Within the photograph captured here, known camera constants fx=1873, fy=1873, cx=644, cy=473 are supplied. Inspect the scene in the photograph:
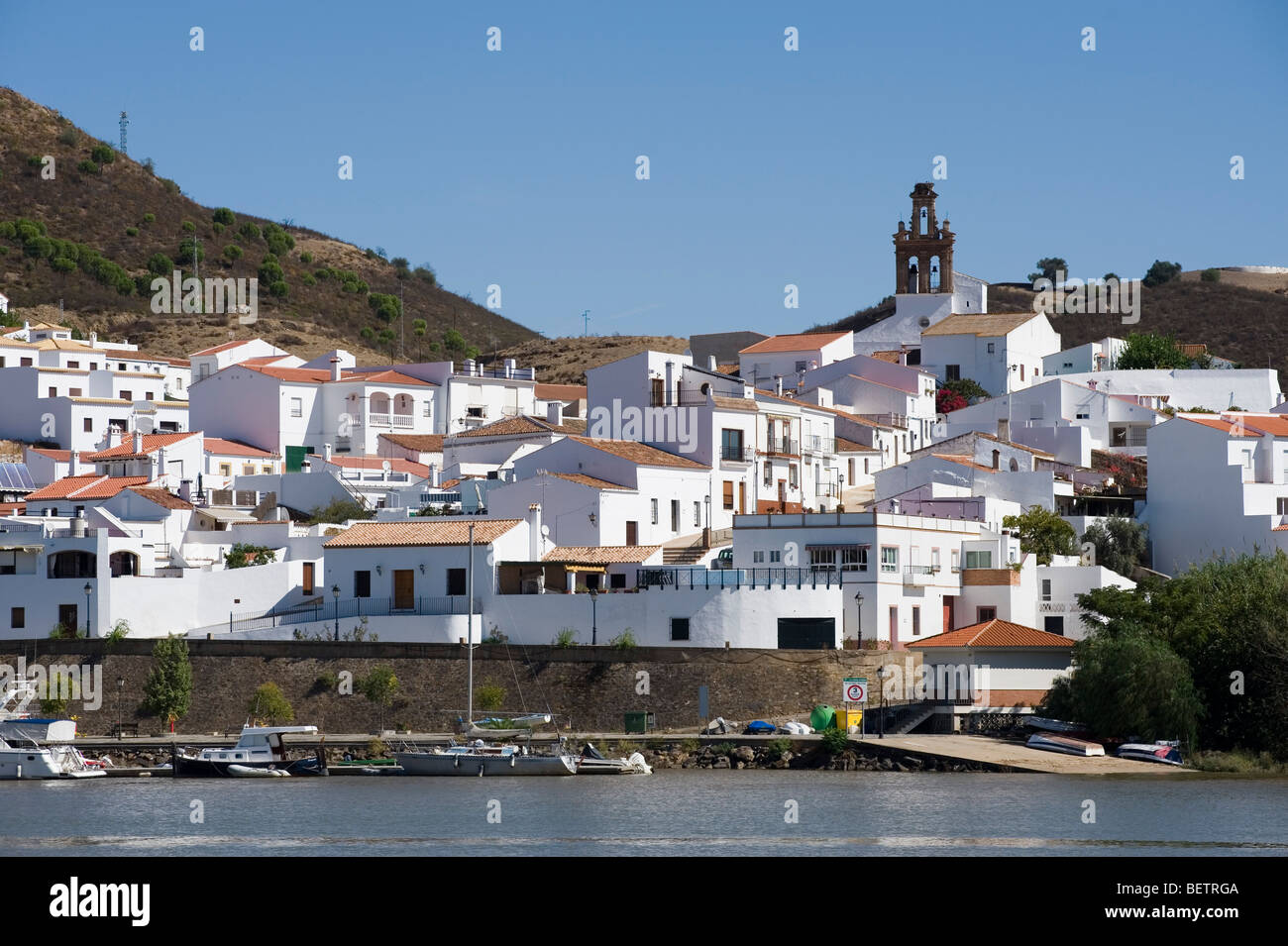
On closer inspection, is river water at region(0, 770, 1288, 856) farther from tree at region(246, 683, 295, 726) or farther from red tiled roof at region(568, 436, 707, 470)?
red tiled roof at region(568, 436, 707, 470)

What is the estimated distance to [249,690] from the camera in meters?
54.1

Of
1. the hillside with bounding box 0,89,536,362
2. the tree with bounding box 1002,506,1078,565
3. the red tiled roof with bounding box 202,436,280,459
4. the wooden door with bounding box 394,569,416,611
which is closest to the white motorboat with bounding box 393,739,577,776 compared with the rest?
the wooden door with bounding box 394,569,416,611

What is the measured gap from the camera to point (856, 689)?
50469mm

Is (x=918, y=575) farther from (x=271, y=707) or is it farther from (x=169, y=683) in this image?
(x=169, y=683)

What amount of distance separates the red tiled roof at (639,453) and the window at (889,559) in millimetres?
10360

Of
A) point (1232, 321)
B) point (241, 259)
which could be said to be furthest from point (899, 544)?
point (241, 259)

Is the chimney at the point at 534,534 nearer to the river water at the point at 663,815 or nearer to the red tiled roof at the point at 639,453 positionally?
the red tiled roof at the point at 639,453

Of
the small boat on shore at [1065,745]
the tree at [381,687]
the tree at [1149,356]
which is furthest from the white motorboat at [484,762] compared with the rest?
the tree at [1149,356]

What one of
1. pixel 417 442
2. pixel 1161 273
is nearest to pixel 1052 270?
pixel 1161 273

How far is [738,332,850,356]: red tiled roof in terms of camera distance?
9574 centimetres

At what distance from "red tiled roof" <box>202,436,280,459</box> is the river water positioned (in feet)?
106

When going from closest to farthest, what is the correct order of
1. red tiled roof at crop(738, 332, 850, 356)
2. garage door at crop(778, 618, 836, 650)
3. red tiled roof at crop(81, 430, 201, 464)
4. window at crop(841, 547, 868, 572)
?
garage door at crop(778, 618, 836, 650) → window at crop(841, 547, 868, 572) → red tiled roof at crop(81, 430, 201, 464) → red tiled roof at crop(738, 332, 850, 356)

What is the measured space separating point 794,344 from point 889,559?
42.7m
